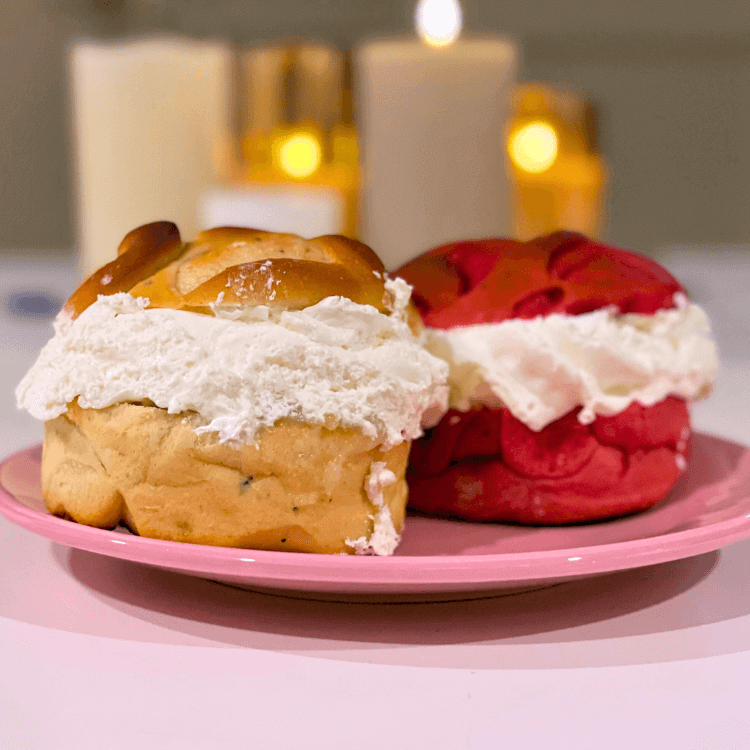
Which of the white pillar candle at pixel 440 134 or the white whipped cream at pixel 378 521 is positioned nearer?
the white whipped cream at pixel 378 521

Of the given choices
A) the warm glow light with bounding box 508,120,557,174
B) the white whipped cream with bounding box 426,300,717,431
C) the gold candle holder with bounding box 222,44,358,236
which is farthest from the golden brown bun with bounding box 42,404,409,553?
the warm glow light with bounding box 508,120,557,174

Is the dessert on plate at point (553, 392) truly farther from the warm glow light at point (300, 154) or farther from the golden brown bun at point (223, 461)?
the warm glow light at point (300, 154)

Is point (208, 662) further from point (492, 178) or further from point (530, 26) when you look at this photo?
point (530, 26)

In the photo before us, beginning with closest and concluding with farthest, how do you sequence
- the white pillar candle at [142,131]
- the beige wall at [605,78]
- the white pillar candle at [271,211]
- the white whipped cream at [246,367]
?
1. the white whipped cream at [246,367]
2. the white pillar candle at [271,211]
3. the white pillar candle at [142,131]
4. the beige wall at [605,78]

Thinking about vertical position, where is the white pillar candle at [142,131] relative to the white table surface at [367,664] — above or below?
above

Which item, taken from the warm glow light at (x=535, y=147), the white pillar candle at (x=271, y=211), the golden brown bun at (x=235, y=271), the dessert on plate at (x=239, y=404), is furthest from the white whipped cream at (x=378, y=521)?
the warm glow light at (x=535, y=147)

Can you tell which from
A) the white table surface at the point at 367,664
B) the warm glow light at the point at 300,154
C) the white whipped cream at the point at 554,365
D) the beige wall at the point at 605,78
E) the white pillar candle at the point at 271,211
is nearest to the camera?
the white table surface at the point at 367,664

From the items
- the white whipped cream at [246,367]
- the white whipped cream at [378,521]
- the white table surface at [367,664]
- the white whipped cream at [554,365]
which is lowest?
the white table surface at [367,664]

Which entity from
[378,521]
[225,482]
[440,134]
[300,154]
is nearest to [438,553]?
[378,521]
